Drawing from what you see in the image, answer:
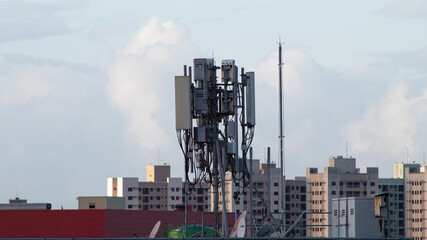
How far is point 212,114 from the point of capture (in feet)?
201

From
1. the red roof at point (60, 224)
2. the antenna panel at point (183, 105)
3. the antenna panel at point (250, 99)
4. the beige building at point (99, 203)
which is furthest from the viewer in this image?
the beige building at point (99, 203)

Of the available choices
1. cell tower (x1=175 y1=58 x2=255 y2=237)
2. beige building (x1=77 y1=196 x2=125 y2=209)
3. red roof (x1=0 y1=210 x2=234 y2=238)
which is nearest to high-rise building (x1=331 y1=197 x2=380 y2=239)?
cell tower (x1=175 y1=58 x2=255 y2=237)

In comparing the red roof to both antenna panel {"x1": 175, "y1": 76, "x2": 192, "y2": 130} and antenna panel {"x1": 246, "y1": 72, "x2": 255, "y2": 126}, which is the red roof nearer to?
antenna panel {"x1": 246, "y1": 72, "x2": 255, "y2": 126}

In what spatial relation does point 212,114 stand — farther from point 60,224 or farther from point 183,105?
point 60,224

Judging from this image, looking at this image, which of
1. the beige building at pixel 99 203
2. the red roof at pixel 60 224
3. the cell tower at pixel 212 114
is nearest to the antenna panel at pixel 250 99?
the cell tower at pixel 212 114

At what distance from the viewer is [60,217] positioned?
9481 centimetres

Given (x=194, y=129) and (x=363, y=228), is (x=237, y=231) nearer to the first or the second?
(x=363, y=228)

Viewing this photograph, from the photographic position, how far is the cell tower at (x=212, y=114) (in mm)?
60344

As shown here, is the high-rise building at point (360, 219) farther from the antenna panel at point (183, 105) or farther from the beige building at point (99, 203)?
the beige building at point (99, 203)

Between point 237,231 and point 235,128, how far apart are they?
12.0 metres

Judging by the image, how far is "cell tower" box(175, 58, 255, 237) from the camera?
6034 cm

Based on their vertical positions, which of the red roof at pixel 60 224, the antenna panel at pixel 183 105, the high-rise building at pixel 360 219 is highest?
the antenna panel at pixel 183 105

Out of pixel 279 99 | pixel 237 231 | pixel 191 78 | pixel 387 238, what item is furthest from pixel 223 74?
pixel 387 238

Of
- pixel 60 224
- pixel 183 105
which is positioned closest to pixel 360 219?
pixel 183 105
